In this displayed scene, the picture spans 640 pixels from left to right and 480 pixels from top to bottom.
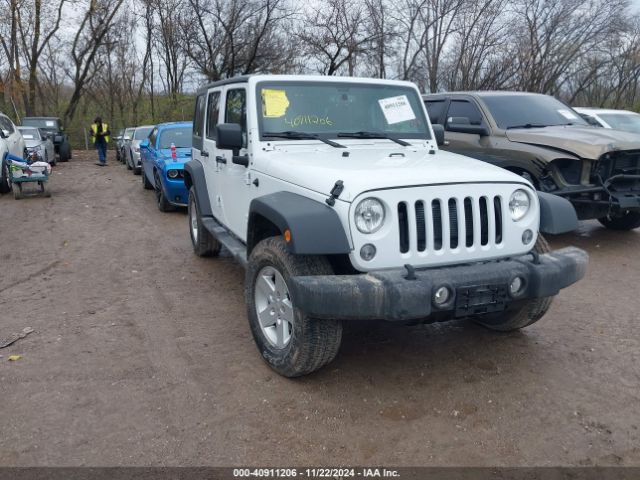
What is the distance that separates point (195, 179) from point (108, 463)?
3.68 metres

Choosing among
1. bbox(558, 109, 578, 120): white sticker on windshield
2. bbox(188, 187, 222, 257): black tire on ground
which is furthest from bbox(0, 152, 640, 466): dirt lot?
bbox(558, 109, 578, 120): white sticker on windshield

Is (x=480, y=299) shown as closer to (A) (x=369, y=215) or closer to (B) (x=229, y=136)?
(A) (x=369, y=215)

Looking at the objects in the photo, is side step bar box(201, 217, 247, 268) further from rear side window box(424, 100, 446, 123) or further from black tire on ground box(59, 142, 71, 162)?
black tire on ground box(59, 142, 71, 162)

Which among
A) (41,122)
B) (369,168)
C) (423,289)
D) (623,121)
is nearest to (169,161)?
(369,168)

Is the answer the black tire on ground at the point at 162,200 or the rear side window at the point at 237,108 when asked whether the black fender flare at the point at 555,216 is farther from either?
the black tire on ground at the point at 162,200

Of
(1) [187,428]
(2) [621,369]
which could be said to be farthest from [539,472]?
(1) [187,428]

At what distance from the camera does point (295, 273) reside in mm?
3219

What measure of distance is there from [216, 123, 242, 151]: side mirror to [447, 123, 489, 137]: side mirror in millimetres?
4363

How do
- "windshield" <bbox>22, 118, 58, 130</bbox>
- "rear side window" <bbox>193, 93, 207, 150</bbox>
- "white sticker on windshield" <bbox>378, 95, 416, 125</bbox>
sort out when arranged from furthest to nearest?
"windshield" <bbox>22, 118, 58, 130</bbox>
"rear side window" <bbox>193, 93, 207, 150</bbox>
"white sticker on windshield" <bbox>378, 95, 416, 125</bbox>

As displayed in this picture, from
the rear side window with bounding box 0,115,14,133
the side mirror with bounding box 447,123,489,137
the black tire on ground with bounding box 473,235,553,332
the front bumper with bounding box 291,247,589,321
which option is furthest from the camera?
the rear side window with bounding box 0,115,14,133

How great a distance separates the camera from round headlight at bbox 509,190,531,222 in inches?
136

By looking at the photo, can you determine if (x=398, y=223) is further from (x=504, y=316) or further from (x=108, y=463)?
(x=108, y=463)

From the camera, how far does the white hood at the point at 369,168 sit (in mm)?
3172

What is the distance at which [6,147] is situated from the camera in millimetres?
11781
